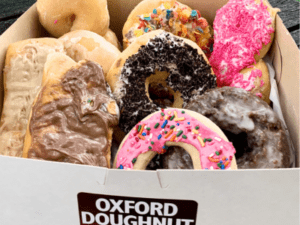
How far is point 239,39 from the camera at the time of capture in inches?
49.5

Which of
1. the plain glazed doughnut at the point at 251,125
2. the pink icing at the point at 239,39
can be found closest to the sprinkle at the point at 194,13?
the pink icing at the point at 239,39

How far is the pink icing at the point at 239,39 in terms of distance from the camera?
1.21 meters

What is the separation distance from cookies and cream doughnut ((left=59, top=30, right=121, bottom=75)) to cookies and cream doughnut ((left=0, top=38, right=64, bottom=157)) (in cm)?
11

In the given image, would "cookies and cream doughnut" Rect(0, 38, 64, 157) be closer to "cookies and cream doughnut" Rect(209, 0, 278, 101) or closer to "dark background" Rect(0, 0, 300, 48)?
"dark background" Rect(0, 0, 300, 48)

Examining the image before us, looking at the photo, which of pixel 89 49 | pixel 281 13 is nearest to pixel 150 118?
pixel 89 49

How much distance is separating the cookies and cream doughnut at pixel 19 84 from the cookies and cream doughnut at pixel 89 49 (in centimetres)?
11

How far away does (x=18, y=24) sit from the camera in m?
1.23

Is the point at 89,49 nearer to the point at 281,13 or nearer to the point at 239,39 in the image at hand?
the point at 239,39

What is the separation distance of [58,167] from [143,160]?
31 centimetres

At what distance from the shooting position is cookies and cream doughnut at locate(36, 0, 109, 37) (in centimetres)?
126

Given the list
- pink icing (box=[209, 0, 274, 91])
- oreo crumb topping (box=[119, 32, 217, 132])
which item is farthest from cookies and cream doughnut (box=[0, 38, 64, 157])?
pink icing (box=[209, 0, 274, 91])

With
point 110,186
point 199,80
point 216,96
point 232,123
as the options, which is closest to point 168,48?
point 199,80

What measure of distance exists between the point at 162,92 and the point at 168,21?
0.35 metres

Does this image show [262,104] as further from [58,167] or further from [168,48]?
[58,167]
